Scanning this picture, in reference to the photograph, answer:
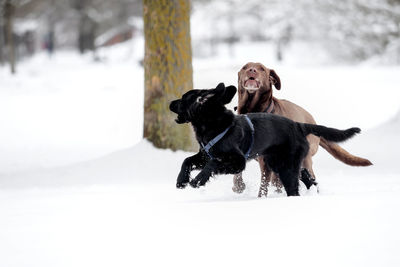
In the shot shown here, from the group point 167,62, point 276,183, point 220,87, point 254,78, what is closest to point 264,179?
point 276,183

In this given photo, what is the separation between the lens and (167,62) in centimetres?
744

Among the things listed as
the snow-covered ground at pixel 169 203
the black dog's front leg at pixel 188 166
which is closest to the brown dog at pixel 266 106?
the snow-covered ground at pixel 169 203

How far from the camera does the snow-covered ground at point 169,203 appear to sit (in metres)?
2.95

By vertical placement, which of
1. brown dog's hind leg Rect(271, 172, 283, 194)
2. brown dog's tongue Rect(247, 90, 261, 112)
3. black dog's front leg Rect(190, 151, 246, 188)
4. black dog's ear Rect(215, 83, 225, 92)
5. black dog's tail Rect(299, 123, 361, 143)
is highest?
black dog's ear Rect(215, 83, 225, 92)

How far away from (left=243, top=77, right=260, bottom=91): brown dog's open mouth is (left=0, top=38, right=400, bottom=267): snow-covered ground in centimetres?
103

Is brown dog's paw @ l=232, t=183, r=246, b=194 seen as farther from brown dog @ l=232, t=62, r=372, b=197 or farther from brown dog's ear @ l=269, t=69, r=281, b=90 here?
brown dog's ear @ l=269, t=69, r=281, b=90

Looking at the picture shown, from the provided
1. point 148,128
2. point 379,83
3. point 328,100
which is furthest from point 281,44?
point 148,128

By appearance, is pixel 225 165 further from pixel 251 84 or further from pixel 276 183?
pixel 276 183

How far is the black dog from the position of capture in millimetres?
4297

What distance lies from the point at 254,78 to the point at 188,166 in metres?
1.13

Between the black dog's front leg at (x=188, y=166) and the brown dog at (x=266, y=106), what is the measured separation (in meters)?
0.78

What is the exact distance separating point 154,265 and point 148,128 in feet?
16.7

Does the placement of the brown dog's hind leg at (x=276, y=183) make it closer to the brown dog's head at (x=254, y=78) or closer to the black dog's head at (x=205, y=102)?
the brown dog's head at (x=254, y=78)

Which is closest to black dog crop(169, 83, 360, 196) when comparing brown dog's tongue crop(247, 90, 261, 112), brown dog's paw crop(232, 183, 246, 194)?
brown dog's tongue crop(247, 90, 261, 112)
